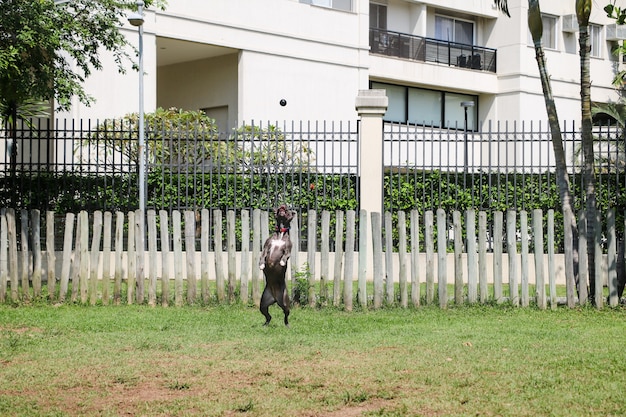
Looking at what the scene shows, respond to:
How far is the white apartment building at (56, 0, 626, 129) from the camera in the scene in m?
22.1

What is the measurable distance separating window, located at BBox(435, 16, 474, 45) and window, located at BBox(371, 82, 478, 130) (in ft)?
6.37

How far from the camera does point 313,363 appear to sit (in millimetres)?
8094

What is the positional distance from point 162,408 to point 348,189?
9.86 m

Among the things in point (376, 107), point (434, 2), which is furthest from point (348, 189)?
point (434, 2)

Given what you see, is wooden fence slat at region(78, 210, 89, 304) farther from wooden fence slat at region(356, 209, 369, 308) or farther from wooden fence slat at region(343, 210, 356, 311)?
wooden fence slat at region(356, 209, 369, 308)

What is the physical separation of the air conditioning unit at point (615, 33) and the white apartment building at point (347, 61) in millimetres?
41

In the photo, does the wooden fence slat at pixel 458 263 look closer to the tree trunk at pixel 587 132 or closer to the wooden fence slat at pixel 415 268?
the wooden fence slat at pixel 415 268

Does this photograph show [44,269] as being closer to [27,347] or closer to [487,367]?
[27,347]

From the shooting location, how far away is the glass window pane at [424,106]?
2894 centimetres

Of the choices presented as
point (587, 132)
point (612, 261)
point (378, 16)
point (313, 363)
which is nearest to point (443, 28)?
point (378, 16)

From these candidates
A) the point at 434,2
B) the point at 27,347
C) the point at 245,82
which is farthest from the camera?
the point at 434,2

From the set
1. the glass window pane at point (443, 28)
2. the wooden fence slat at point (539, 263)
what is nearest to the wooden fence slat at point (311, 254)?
the wooden fence slat at point (539, 263)

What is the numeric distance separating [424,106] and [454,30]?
3.22 m

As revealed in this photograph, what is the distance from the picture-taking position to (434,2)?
29.0m
